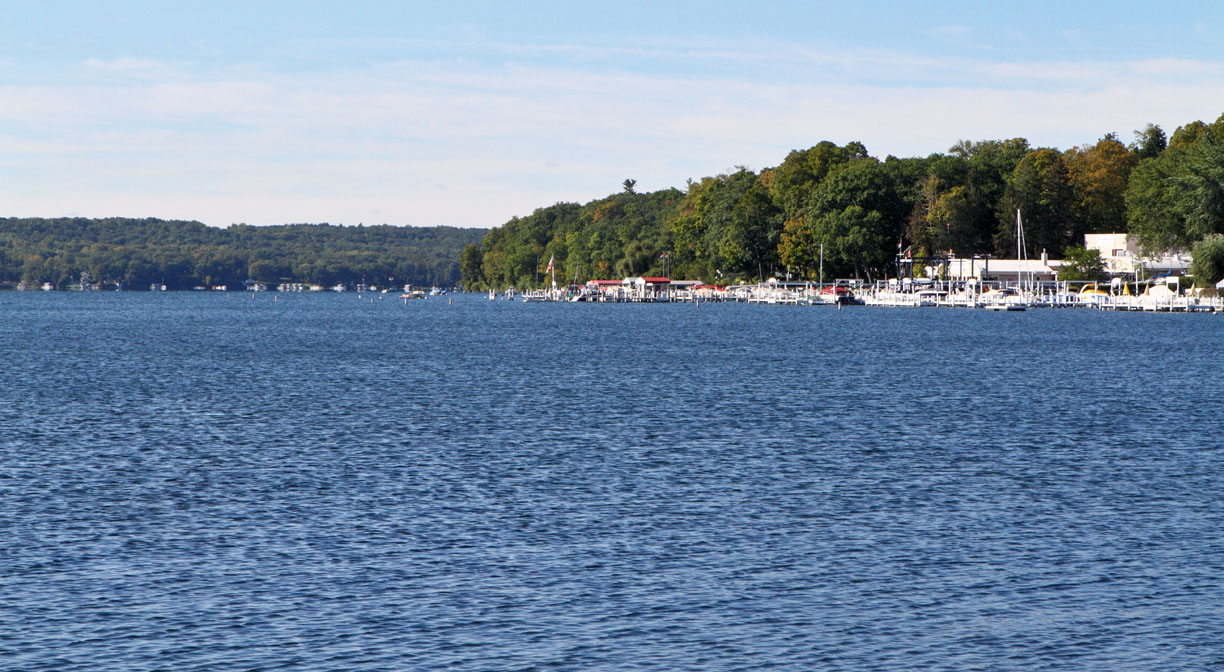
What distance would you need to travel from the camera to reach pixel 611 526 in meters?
27.5

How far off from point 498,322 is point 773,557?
13545cm

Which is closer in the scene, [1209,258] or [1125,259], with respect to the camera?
[1209,258]

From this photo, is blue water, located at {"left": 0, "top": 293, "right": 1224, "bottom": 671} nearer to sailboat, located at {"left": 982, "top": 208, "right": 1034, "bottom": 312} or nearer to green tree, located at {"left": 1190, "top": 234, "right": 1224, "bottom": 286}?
green tree, located at {"left": 1190, "top": 234, "right": 1224, "bottom": 286}

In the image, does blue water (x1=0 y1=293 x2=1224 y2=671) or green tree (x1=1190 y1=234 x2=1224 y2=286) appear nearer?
blue water (x1=0 y1=293 x2=1224 y2=671)

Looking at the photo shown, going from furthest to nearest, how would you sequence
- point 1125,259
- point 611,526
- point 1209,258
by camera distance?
point 1125,259
point 1209,258
point 611,526

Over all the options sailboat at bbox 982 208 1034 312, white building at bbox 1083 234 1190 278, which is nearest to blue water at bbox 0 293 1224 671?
sailboat at bbox 982 208 1034 312

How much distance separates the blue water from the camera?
1928 cm

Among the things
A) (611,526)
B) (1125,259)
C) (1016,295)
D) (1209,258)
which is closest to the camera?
(611,526)

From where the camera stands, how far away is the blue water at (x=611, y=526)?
63.3ft

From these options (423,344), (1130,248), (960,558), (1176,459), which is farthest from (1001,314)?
(960,558)

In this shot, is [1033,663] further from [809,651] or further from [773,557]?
[773,557]

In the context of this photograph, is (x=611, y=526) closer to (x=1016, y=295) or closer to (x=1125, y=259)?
(x=1016, y=295)

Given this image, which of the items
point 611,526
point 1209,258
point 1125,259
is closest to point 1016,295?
point 1125,259

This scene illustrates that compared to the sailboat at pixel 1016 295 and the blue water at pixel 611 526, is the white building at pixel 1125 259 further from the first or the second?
the blue water at pixel 611 526
